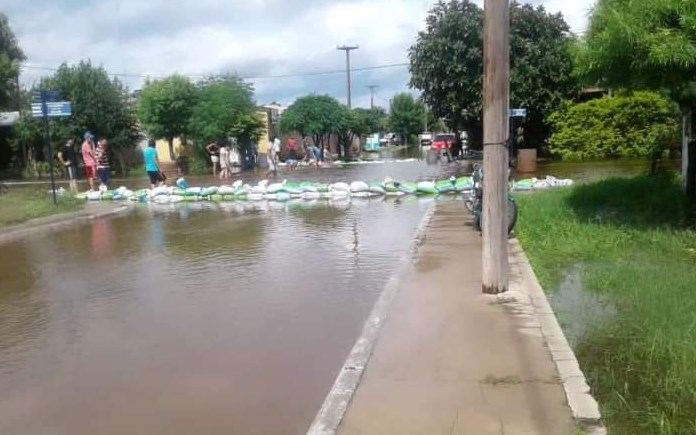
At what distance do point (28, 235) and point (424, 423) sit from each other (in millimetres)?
11037

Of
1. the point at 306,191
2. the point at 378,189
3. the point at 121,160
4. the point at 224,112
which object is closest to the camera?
the point at 378,189

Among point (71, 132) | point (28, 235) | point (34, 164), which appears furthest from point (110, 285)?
point (34, 164)

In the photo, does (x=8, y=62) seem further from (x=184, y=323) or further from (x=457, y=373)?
(x=457, y=373)

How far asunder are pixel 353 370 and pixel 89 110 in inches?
1103

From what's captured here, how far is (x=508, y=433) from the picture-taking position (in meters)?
3.85

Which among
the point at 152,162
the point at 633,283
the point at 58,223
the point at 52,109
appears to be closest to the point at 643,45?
the point at 633,283

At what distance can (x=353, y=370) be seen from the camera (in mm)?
4941

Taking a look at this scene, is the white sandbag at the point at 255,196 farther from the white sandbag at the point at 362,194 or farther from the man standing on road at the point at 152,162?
the man standing on road at the point at 152,162

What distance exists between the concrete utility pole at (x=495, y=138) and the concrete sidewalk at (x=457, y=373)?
1.17 feet

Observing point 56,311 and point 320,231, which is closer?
point 56,311

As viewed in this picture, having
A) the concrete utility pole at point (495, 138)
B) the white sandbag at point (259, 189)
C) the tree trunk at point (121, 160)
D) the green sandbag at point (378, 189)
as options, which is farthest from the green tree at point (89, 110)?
the concrete utility pole at point (495, 138)

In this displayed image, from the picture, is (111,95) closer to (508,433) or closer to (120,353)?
(120,353)

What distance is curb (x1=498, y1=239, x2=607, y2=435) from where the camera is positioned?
396 cm

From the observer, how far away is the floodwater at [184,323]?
15.1ft
